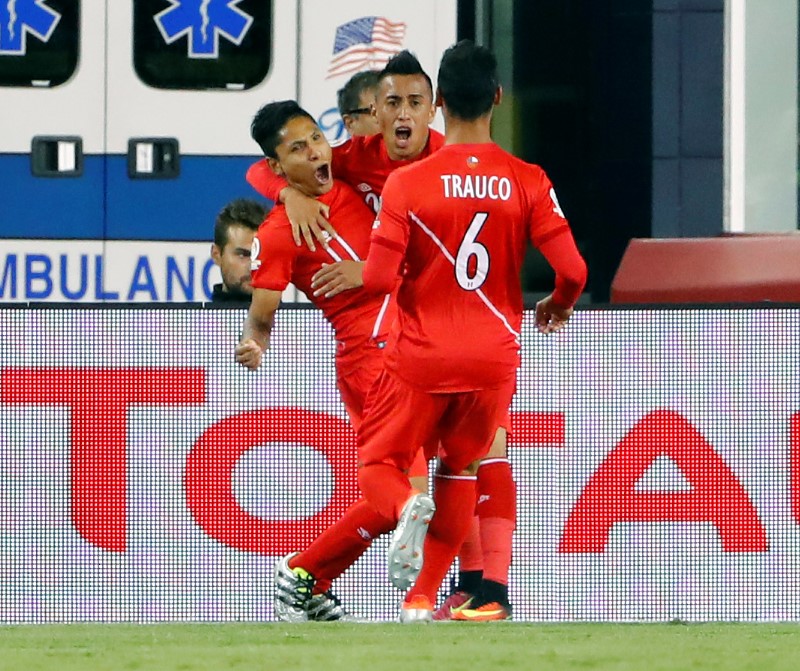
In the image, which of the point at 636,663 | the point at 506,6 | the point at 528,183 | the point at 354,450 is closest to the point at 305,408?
the point at 354,450

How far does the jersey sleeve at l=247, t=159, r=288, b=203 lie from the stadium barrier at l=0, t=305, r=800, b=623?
0.50 metres

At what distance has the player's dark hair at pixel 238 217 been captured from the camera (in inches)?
349

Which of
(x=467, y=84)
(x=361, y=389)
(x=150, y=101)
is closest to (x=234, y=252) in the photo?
(x=150, y=101)

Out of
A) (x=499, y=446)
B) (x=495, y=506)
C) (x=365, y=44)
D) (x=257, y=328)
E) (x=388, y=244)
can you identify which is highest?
(x=365, y=44)

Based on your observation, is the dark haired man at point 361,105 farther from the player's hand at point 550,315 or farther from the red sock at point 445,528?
the red sock at point 445,528

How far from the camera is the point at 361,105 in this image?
823 cm

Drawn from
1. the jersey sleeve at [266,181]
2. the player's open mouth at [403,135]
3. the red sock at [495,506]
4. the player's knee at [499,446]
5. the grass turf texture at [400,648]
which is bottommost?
the grass turf texture at [400,648]

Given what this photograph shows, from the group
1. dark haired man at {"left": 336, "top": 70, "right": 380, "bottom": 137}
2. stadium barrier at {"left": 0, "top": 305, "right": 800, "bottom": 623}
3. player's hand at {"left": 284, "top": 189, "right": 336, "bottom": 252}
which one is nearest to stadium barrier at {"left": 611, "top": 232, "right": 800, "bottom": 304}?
stadium barrier at {"left": 0, "top": 305, "right": 800, "bottom": 623}

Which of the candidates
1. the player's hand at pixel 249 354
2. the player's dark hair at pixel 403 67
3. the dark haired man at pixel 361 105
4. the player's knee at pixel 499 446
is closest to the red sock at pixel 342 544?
the player's knee at pixel 499 446

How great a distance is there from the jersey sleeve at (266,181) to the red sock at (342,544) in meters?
0.97

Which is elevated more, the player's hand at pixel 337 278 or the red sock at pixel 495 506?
the player's hand at pixel 337 278

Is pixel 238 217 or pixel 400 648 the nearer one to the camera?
pixel 400 648

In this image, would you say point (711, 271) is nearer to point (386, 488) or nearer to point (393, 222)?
point (386, 488)

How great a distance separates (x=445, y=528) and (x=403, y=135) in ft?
3.69
